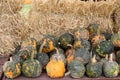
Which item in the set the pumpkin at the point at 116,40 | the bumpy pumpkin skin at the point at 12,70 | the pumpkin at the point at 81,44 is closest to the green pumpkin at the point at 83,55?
the pumpkin at the point at 81,44

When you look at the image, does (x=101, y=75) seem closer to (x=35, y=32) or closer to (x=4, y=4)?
(x=35, y=32)

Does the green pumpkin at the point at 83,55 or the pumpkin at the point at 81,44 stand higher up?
the pumpkin at the point at 81,44

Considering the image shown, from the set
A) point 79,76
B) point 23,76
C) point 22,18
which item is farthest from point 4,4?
point 79,76

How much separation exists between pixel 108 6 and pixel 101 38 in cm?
63

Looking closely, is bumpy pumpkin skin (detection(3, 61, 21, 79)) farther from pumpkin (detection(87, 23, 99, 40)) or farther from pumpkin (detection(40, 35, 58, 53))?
pumpkin (detection(87, 23, 99, 40))

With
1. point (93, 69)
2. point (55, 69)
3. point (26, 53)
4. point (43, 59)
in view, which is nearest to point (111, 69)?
point (93, 69)

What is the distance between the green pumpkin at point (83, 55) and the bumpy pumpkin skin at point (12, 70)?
24.2 inches

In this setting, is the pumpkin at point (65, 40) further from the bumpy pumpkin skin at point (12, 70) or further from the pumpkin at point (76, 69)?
the bumpy pumpkin skin at point (12, 70)

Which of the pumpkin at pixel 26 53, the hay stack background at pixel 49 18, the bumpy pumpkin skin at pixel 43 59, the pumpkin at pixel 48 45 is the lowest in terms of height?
the bumpy pumpkin skin at pixel 43 59

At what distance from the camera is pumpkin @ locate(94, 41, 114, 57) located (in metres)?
2.79

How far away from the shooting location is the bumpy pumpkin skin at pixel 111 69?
8.60 feet

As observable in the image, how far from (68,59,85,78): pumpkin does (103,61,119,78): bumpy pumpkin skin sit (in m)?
0.23

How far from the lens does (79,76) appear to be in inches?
103

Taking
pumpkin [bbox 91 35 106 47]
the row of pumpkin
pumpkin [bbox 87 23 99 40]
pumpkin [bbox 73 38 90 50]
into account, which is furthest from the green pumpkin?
pumpkin [bbox 87 23 99 40]
